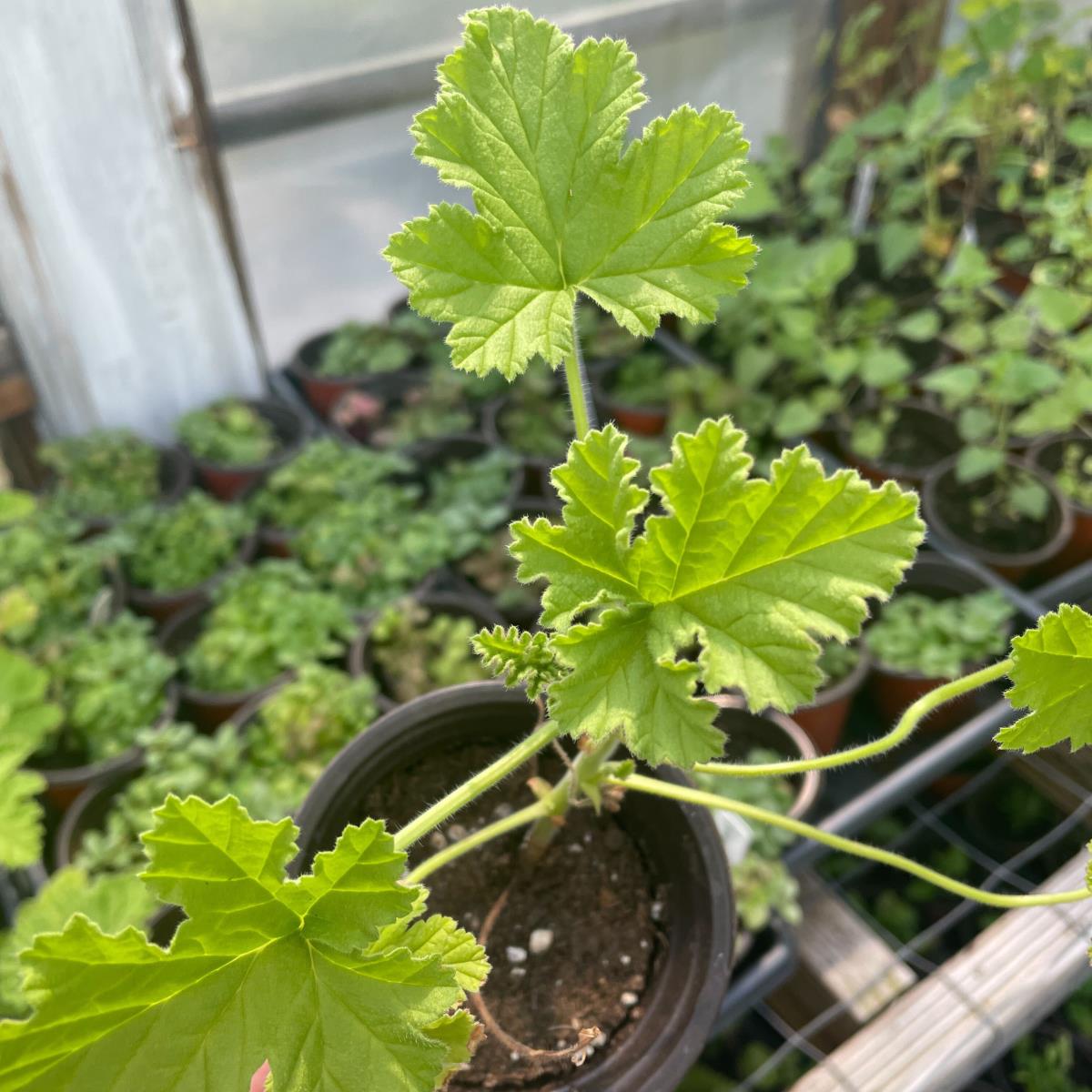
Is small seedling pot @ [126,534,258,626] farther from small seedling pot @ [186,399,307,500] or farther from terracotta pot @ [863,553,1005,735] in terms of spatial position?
terracotta pot @ [863,553,1005,735]

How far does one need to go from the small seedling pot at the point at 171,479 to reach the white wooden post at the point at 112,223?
14 centimetres

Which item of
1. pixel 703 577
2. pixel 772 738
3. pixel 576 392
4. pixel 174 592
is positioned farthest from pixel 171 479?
A: pixel 703 577

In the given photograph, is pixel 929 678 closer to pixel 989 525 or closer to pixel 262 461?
pixel 989 525

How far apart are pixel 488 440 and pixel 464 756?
1.70 metres

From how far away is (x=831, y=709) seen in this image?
6.66ft

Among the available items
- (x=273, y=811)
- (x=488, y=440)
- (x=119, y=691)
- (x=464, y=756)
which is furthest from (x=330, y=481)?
(x=464, y=756)

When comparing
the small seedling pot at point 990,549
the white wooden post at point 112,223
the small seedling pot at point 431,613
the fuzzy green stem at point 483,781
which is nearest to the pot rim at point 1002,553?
the small seedling pot at point 990,549

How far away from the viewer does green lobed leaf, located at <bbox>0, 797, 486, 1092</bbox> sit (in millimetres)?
644

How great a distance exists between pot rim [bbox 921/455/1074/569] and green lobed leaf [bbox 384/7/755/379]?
1666 millimetres

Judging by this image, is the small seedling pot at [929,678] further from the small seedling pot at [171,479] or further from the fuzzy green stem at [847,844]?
the small seedling pot at [171,479]

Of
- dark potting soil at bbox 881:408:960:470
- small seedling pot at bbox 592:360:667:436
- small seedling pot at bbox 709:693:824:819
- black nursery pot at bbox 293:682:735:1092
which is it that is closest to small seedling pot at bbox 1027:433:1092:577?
dark potting soil at bbox 881:408:960:470

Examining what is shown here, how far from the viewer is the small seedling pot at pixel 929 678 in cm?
206

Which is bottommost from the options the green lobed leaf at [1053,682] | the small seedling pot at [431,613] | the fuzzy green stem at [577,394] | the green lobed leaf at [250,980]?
the small seedling pot at [431,613]

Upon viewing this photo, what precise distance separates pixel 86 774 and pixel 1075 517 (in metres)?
2.28
